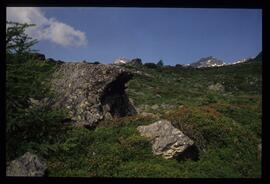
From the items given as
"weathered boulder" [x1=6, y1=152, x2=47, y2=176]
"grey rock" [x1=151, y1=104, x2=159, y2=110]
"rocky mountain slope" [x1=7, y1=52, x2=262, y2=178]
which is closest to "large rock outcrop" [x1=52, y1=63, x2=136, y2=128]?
"rocky mountain slope" [x1=7, y1=52, x2=262, y2=178]

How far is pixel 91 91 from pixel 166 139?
530cm

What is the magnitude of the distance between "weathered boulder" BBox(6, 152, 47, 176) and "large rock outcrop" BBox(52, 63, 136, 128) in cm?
507

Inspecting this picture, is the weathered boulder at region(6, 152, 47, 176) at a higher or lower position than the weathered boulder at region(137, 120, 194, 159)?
lower

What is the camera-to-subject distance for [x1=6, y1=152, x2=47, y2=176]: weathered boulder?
11922 mm

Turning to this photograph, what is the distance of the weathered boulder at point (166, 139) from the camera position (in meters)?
14.7

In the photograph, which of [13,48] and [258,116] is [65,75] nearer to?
[13,48]

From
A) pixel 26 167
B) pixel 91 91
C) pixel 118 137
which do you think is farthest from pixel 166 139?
pixel 91 91

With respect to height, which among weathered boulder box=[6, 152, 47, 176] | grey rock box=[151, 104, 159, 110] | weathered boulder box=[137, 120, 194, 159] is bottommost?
weathered boulder box=[6, 152, 47, 176]

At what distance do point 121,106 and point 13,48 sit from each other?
6582 mm

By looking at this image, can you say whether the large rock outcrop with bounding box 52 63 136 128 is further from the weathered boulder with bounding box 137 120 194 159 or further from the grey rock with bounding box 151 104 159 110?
the grey rock with bounding box 151 104 159 110

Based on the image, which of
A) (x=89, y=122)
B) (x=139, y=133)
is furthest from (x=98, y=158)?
(x=89, y=122)

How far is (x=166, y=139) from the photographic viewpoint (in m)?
15.0

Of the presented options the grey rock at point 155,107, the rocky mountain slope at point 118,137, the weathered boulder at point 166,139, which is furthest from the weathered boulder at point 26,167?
the grey rock at point 155,107

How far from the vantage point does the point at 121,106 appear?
67.5 ft
